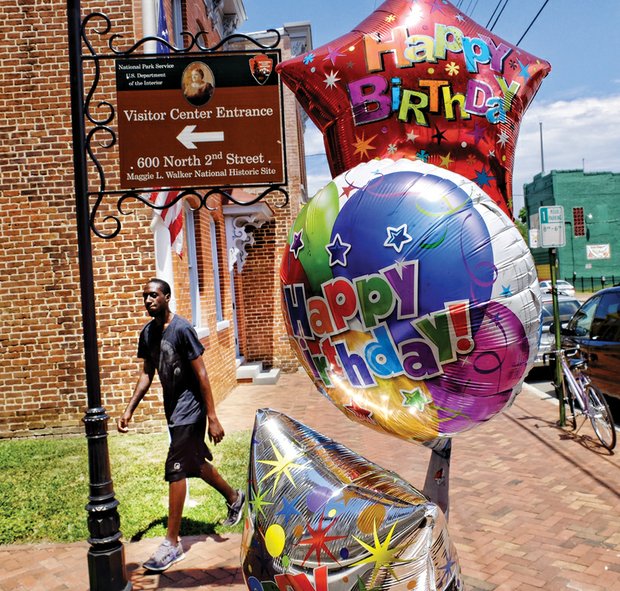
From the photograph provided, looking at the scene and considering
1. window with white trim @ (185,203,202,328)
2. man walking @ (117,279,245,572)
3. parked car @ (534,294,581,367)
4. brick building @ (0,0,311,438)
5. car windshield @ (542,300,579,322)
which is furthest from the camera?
car windshield @ (542,300,579,322)

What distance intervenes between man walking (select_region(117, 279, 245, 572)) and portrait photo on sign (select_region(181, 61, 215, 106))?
1307mm

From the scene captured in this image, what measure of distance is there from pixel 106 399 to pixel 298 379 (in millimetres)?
5709

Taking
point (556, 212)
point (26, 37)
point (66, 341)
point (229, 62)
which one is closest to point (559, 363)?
point (556, 212)

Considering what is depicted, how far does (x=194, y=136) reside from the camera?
404cm

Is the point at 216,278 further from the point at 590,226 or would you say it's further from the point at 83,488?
the point at 590,226

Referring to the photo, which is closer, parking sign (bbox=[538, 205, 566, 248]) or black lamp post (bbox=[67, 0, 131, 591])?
black lamp post (bbox=[67, 0, 131, 591])

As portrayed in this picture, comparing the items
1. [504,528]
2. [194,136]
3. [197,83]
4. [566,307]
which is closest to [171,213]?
[194,136]

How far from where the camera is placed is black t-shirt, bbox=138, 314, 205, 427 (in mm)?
4297

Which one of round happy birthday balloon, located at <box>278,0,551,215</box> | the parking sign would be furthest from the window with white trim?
round happy birthday balloon, located at <box>278,0,551,215</box>

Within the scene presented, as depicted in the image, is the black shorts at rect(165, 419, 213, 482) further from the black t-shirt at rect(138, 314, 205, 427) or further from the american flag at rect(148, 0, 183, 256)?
the american flag at rect(148, 0, 183, 256)

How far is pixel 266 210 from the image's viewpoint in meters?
12.4

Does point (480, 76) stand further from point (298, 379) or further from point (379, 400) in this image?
point (298, 379)

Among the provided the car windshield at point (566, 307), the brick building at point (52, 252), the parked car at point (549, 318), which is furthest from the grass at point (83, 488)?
the car windshield at point (566, 307)

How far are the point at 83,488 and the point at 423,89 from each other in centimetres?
513
